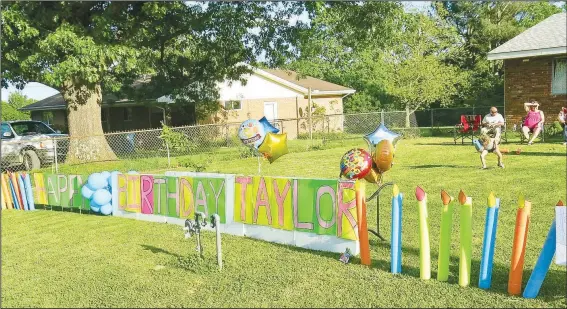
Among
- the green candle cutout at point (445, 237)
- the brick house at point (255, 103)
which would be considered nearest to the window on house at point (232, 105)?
the brick house at point (255, 103)

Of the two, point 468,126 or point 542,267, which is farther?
point 468,126

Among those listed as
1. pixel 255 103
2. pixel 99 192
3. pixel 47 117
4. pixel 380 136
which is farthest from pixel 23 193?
pixel 47 117

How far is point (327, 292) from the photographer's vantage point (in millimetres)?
4070

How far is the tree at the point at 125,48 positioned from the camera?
12.1 meters

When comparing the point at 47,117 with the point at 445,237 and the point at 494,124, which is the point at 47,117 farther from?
the point at 445,237

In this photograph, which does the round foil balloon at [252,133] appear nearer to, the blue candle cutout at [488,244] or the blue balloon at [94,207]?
the blue balloon at [94,207]

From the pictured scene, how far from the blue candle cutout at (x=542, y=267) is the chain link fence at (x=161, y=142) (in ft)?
33.1

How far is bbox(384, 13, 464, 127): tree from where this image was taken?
1527 centimetres

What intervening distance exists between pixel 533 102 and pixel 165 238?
6.82 m

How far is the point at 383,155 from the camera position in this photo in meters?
5.73

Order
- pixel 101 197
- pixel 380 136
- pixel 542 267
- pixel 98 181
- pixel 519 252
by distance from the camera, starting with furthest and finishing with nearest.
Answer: pixel 98 181 → pixel 101 197 → pixel 380 136 → pixel 519 252 → pixel 542 267

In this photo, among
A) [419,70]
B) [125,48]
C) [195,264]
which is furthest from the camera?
[419,70]

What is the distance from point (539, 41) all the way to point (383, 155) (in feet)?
14.7

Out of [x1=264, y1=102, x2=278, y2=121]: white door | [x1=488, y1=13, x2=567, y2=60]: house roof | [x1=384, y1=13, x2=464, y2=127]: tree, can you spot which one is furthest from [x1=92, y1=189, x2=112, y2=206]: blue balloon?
[x1=264, y1=102, x2=278, y2=121]: white door
